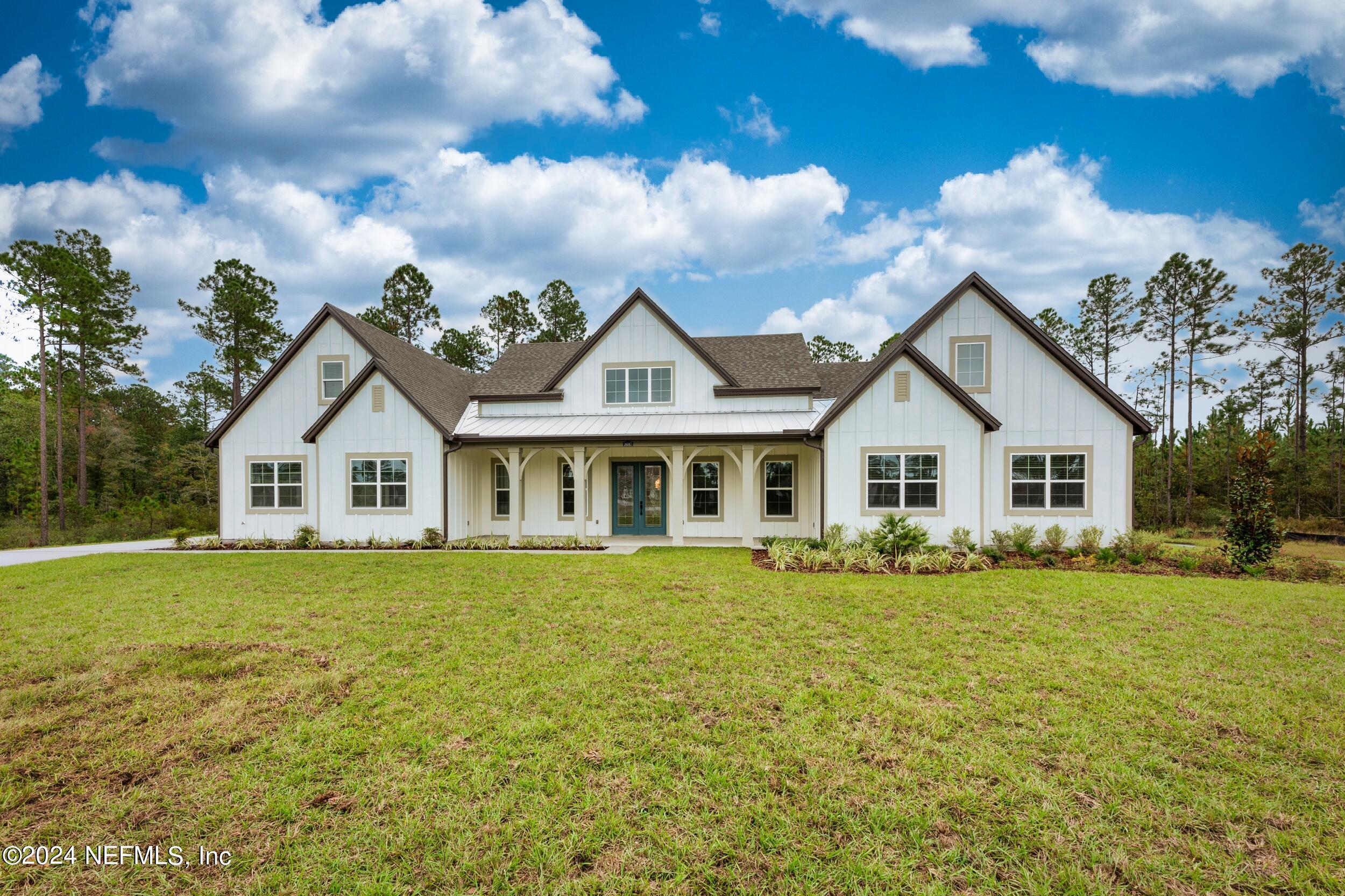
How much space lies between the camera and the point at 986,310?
14.4 meters

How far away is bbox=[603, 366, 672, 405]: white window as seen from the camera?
662 inches

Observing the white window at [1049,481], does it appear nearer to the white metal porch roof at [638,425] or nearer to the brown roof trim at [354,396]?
the white metal porch roof at [638,425]

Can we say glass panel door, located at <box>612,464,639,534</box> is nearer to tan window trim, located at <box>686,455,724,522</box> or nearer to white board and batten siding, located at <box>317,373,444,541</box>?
tan window trim, located at <box>686,455,724,522</box>

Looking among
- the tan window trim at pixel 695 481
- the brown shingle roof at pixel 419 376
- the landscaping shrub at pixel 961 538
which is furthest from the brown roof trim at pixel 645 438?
the landscaping shrub at pixel 961 538

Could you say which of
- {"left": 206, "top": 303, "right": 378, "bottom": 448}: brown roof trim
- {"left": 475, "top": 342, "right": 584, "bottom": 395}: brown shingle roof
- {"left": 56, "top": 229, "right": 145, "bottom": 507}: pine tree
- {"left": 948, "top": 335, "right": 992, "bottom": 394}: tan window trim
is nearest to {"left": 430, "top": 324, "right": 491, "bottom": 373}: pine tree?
{"left": 475, "top": 342, "right": 584, "bottom": 395}: brown shingle roof

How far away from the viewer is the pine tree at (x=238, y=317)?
→ 1047 inches

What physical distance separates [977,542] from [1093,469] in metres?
3.76

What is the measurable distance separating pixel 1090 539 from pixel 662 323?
12.8m

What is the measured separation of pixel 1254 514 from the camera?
11.1 meters

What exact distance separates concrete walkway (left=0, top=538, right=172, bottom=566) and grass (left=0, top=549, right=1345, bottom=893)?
8.20 m

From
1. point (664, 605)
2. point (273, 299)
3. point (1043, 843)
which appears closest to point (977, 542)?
point (664, 605)

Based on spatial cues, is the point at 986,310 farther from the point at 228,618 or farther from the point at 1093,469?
the point at 228,618

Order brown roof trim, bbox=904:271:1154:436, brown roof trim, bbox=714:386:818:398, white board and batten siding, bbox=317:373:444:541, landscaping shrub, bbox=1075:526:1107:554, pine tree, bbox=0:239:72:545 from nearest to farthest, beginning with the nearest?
landscaping shrub, bbox=1075:526:1107:554 < brown roof trim, bbox=904:271:1154:436 < white board and batten siding, bbox=317:373:444:541 < brown roof trim, bbox=714:386:818:398 < pine tree, bbox=0:239:72:545

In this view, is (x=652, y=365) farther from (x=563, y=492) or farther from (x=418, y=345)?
Answer: (x=418, y=345)
